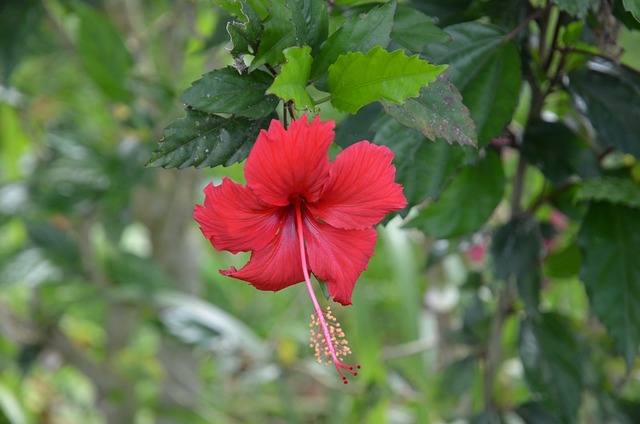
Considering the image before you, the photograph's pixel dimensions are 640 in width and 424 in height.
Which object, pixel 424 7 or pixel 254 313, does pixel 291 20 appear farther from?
pixel 254 313

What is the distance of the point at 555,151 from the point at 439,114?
0.30 metres

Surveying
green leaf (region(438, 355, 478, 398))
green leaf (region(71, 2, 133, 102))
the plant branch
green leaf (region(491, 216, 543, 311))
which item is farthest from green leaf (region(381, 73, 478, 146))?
green leaf (region(71, 2, 133, 102))

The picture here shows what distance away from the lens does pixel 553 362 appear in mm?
775

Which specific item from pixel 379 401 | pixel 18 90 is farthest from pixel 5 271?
pixel 379 401

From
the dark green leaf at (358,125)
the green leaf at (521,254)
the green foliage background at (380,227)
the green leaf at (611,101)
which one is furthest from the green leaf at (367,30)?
the green leaf at (521,254)

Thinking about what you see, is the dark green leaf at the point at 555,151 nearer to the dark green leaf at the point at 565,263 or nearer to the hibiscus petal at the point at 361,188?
the dark green leaf at the point at 565,263

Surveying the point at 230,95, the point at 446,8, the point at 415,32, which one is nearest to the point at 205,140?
the point at 230,95

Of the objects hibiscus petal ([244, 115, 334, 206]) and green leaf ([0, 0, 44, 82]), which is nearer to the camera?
hibiscus petal ([244, 115, 334, 206])

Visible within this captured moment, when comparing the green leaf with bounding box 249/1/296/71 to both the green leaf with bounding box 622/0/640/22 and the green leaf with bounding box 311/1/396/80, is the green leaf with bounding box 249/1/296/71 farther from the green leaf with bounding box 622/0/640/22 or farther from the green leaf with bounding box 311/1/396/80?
the green leaf with bounding box 622/0/640/22

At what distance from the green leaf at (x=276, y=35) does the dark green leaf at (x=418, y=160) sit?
10 cm

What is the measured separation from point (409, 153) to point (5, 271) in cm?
77

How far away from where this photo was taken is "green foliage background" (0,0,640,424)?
387 millimetres

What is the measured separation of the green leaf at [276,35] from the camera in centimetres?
37

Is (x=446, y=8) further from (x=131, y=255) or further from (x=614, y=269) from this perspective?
(x=131, y=255)
